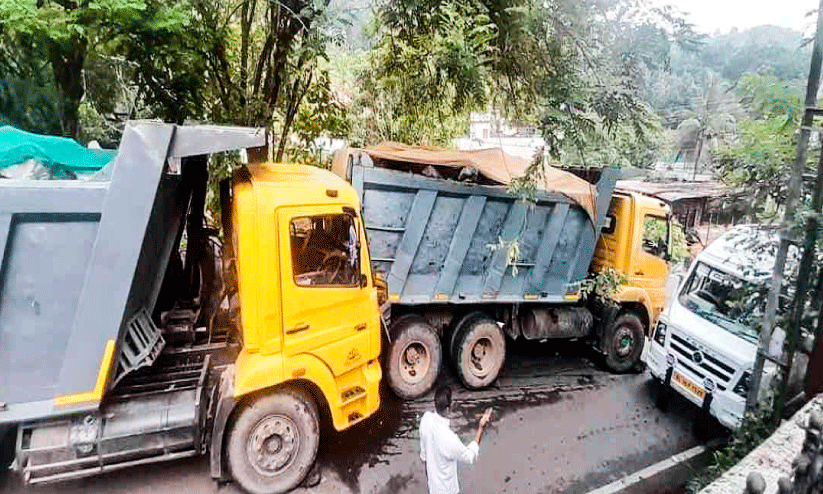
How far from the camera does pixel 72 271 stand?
336 centimetres

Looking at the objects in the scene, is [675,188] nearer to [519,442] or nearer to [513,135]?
[513,135]

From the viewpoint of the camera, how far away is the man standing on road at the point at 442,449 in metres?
3.44

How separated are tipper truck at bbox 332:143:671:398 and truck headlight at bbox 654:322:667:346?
63 centimetres

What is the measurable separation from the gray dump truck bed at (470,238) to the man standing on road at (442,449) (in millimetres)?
2017

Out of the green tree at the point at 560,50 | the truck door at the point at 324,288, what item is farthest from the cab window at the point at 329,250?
the green tree at the point at 560,50

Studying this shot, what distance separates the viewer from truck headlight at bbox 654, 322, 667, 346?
5.87 metres

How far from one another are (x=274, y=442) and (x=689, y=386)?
14.0 ft

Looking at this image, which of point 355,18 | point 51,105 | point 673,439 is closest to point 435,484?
point 673,439

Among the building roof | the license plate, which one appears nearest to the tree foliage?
the license plate

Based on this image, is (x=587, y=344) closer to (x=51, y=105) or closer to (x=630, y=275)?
(x=630, y=275)

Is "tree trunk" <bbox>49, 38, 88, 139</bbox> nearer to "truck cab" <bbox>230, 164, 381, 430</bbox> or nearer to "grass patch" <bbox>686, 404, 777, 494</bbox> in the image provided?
"truck cab" <bbox>230, 164, 381, 430</bbox>

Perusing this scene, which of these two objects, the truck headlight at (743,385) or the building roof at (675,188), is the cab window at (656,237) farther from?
the building roof at (675,188)

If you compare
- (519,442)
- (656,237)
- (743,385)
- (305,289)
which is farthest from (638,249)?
(305,289)

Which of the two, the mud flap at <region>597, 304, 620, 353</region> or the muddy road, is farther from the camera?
the mud flap at <region>597, 304, 620, 353</region>
